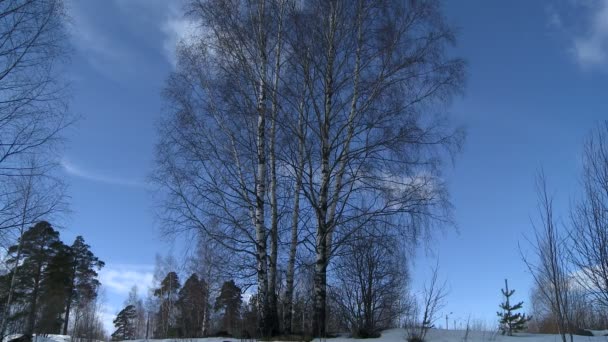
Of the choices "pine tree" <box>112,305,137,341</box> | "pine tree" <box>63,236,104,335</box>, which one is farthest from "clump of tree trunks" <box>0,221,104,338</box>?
"pine tree" <box>112,305,137,341</box>

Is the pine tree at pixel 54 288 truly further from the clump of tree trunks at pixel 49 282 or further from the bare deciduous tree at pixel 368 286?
the bare deciduous tree at pixel 368 286

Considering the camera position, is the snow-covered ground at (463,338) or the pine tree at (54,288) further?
the pine tree at (54,288)

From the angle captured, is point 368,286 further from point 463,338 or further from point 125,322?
point 125,322

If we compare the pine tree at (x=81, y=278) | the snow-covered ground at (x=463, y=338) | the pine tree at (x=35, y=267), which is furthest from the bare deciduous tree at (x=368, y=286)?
the pine tree at (x=81, y=278)

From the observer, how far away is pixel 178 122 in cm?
1298

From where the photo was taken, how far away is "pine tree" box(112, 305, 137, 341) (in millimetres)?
49312

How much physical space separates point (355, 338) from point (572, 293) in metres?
5.00

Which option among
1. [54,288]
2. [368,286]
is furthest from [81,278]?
[368,286]

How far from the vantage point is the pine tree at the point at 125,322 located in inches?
1941

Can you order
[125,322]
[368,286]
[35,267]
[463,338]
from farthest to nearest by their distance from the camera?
[125,322] → [35,267] → [368,286] → [463,338]

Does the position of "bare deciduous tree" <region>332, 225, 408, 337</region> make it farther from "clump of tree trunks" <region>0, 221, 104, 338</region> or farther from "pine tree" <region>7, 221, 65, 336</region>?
"pine tree" <region>7, 221, 65, 336</region>

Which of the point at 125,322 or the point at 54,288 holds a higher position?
the point at 54,288

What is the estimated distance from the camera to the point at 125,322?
5053cm

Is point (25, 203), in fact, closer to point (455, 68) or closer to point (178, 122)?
point (178, 122)
